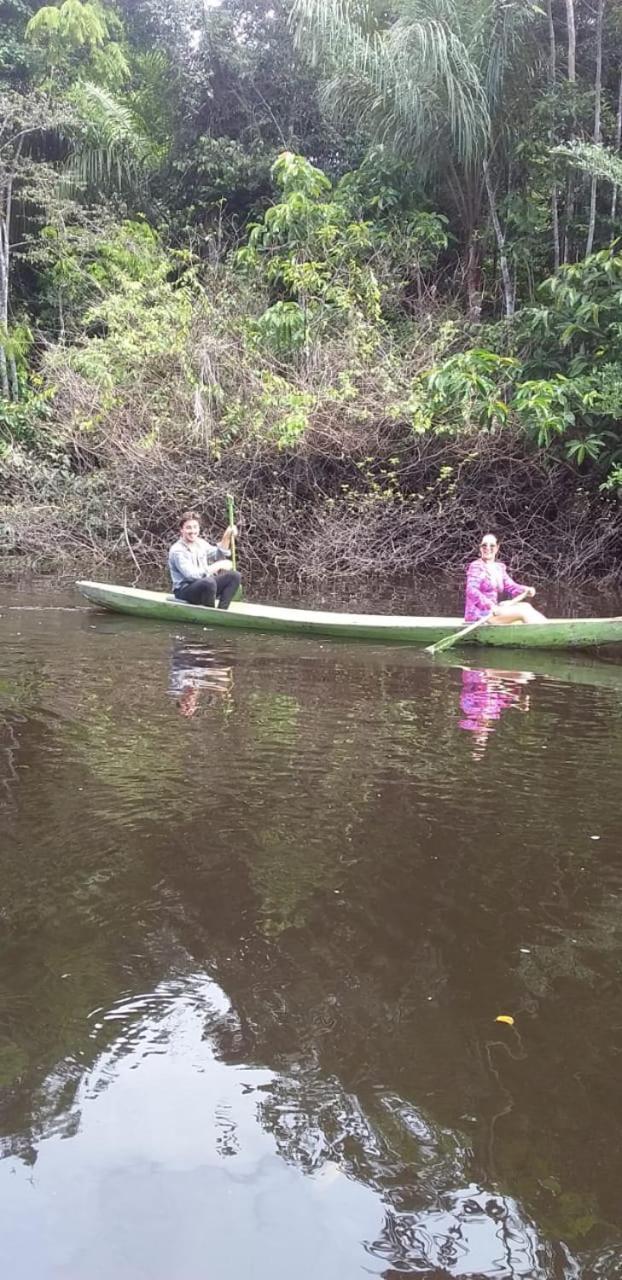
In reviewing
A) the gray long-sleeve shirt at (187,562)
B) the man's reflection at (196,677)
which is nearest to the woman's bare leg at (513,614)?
the man's reflection at (196,677)

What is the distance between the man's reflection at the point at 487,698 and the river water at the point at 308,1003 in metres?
0.14

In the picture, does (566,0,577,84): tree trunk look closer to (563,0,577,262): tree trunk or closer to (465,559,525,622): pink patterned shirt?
(563,0,577,262): tree trunk

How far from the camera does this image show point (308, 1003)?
2.64 meters

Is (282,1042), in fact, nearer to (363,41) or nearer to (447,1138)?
(447,1138)

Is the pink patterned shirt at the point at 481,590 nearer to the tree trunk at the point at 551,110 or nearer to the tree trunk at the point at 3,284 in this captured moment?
the tree trunk at the point at 551,110

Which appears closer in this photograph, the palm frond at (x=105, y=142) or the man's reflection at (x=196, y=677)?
the man's reflection at (x=196, y=677)

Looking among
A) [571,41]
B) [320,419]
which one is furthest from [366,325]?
[571,41]

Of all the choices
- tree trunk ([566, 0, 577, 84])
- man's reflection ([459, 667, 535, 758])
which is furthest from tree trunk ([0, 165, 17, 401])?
man's reflection ([459, 667, 535, 758])

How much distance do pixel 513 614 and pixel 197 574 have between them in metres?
2.80

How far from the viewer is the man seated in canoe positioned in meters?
8.49

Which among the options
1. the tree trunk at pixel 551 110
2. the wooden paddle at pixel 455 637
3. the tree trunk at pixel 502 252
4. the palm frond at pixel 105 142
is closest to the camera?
the wooden paddle at pixel 455 637

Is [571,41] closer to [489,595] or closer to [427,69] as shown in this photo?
[427,69]

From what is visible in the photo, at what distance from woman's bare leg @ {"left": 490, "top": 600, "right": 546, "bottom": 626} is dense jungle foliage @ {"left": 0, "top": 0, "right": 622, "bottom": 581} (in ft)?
11.1

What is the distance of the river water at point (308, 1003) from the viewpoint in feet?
6.27
